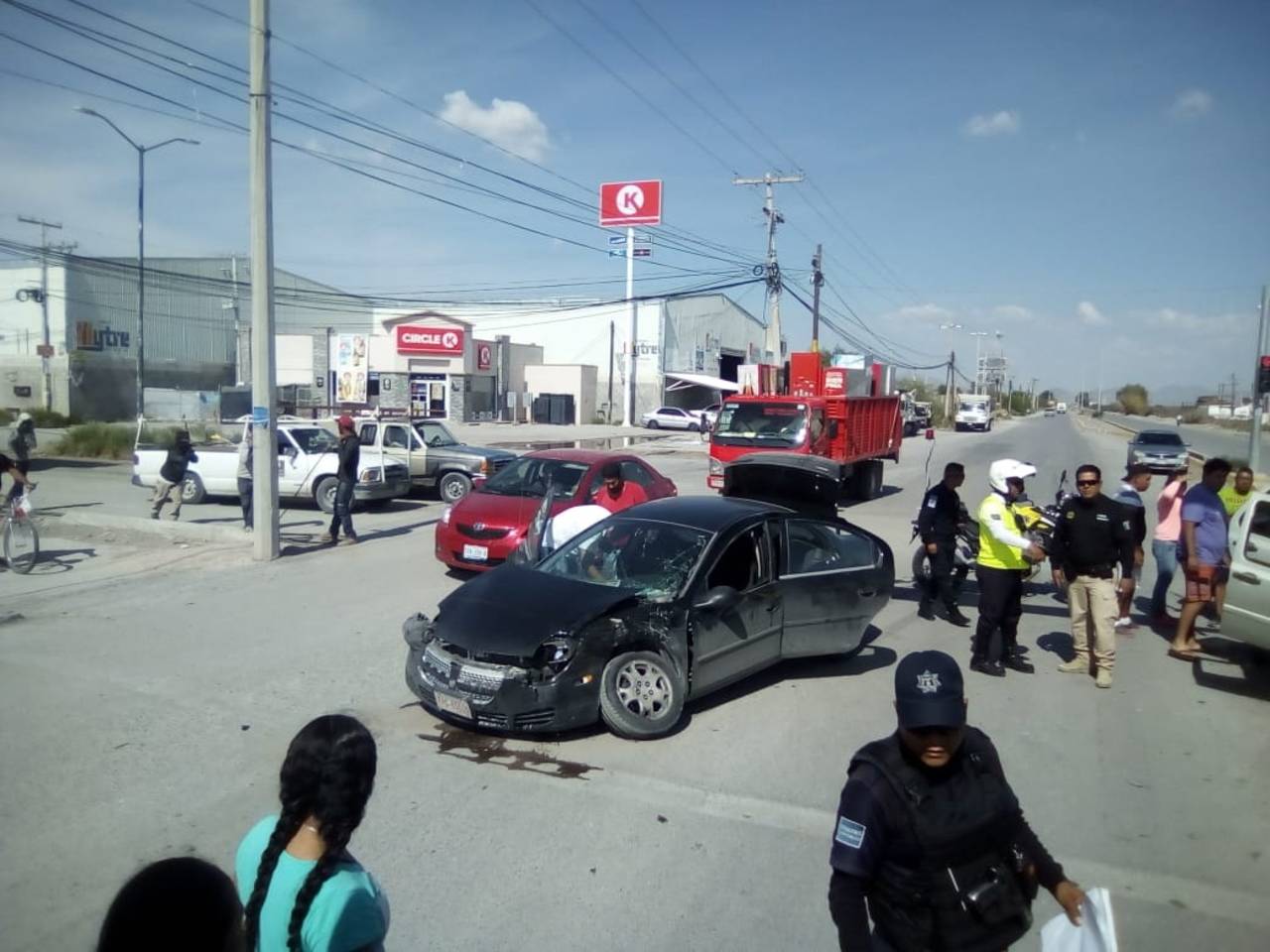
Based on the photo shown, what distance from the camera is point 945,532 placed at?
9867 millimetres

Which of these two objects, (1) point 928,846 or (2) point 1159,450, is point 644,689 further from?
(2) point 1159,450

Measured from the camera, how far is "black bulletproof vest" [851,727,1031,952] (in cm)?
247

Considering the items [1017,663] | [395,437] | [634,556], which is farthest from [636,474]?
[395,437]

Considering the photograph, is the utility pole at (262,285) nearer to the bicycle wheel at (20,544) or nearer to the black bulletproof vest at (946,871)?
the bicycle wheel at (20,544)

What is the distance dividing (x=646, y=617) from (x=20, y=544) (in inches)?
370

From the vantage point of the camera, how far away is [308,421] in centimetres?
1925

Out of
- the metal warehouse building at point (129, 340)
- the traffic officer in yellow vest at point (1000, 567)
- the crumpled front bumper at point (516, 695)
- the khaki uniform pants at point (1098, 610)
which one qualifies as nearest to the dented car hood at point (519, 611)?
the crumpled front bumper at point (516, 695)

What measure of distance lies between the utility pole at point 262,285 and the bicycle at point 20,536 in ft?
8.56

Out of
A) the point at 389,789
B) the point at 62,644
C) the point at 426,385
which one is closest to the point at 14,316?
the point at 426,385

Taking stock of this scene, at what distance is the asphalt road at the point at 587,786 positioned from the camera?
4.17m

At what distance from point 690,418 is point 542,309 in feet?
56.5

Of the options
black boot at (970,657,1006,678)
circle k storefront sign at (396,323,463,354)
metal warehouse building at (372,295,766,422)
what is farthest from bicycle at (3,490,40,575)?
metal warehouse building at (372,295,766,422)

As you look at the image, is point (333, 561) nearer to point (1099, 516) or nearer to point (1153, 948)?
point (1099, 516)

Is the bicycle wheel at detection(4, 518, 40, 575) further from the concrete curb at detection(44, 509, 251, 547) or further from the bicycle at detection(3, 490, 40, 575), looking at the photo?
the concrete curb at detection(44, 509, 251, 547)
